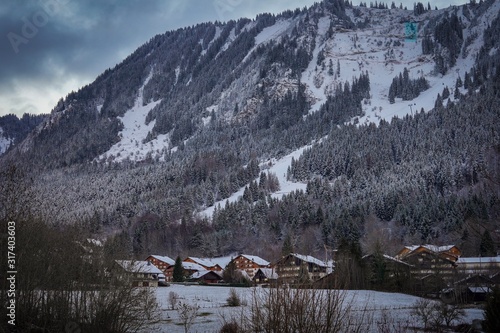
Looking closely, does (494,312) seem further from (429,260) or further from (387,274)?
(429,260)

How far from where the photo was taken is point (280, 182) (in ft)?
525

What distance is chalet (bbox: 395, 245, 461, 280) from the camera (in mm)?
60747

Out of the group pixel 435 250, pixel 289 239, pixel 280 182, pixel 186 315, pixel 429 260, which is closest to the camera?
pixel 186 315

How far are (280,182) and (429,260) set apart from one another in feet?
311

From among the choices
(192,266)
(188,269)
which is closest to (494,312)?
(188,269)

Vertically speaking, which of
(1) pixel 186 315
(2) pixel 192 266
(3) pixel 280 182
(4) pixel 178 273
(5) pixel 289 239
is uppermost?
(3) pixel 280 182

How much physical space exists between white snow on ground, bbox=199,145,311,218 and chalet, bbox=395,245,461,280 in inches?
2691

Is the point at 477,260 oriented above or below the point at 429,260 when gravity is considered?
below

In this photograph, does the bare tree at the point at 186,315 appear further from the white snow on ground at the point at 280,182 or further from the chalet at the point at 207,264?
the white snow on ground at the point at 280,182

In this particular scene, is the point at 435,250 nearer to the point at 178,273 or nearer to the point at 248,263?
the point at 248,263

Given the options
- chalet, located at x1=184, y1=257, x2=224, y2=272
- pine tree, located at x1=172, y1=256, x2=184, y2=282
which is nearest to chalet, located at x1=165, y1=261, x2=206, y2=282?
chalet, located at x1=184, y1=257, x2=224, y2=272

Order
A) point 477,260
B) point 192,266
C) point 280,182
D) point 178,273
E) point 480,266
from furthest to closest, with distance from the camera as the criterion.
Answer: point 280,182
point 192,266
point 178,273
point 477,260
point 480,266

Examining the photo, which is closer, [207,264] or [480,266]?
[480,266]

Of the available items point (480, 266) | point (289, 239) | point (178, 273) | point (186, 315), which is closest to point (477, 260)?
point (480, 266)
